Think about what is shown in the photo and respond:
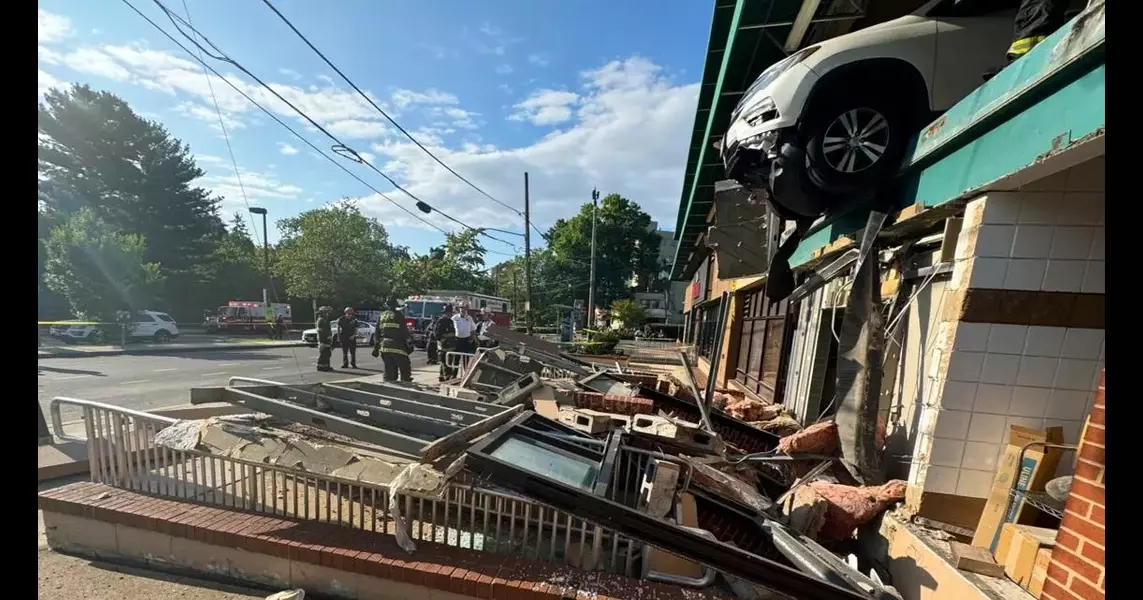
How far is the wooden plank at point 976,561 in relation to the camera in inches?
86.5

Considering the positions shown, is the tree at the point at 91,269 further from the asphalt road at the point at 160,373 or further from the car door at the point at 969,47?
the car door at the point at 969,47

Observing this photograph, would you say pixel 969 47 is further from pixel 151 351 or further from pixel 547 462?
pixel 151 351

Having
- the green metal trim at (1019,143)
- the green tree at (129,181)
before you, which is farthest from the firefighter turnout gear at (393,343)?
the green tree at (129,181)

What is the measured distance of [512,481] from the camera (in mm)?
1954

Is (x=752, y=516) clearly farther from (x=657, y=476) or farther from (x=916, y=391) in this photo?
(x=916, y=391)

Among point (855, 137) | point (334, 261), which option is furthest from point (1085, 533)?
point (334, 261)

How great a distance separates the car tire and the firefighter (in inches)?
304

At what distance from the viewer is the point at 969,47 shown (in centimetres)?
339

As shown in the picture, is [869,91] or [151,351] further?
[151,351]

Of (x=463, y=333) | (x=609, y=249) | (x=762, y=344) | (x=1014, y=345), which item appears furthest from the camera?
(x=609, y=249)

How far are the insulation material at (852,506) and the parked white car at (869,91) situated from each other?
235 centimetres

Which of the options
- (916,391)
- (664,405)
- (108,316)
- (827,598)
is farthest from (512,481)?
(108,316)

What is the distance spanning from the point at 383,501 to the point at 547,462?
117 cm

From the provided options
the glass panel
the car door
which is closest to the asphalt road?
the glass panel
